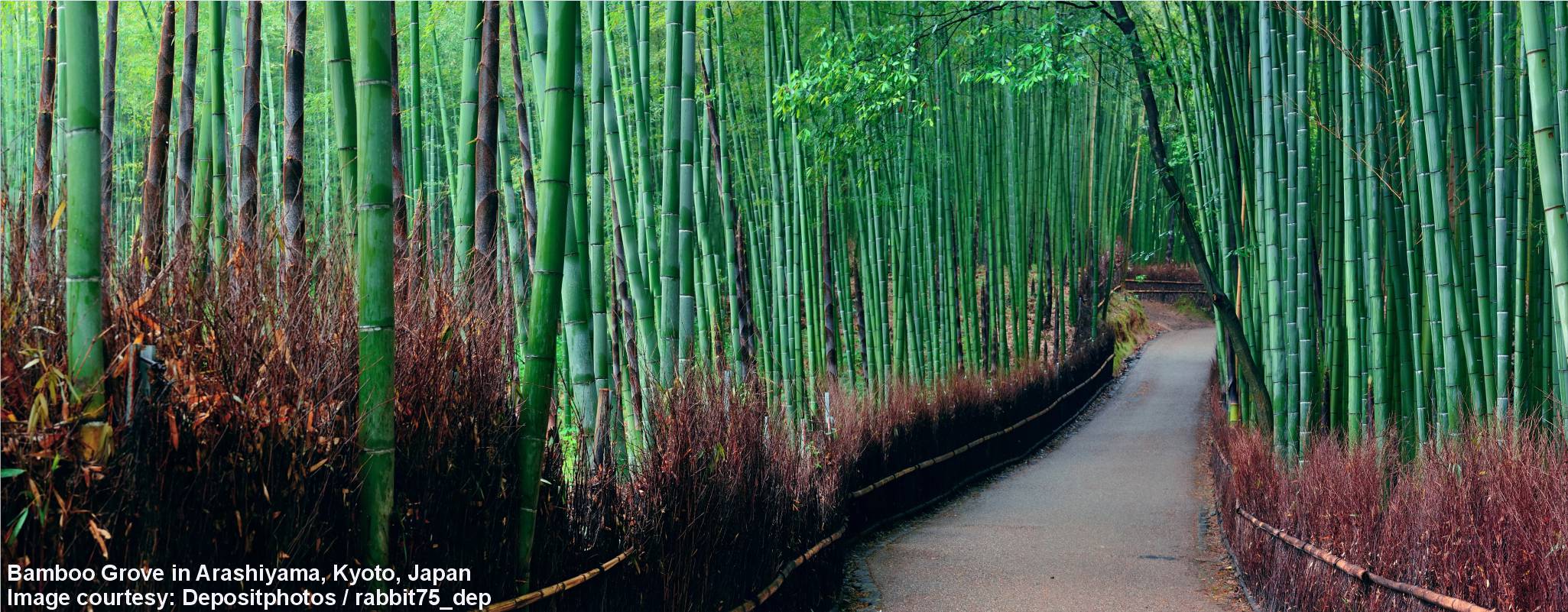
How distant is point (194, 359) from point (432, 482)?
54 cm

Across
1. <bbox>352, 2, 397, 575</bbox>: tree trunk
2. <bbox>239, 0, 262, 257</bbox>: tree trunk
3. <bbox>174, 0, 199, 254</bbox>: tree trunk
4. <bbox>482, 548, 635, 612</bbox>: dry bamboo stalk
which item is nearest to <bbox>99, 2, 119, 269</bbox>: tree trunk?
<bbox>174, 0, 199, 254</bbox>: tree trunk

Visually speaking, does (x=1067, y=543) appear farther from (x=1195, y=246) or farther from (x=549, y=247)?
(x=549, y=247)

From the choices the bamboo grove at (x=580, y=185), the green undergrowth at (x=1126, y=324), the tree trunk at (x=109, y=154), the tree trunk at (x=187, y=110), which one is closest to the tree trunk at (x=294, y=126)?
the bamboo grove at (x=580, y=185)

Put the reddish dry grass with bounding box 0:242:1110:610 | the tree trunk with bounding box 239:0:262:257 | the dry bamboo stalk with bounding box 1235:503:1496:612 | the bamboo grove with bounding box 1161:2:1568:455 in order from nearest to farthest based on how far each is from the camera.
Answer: the reddish dry grass with bounding box 0:242:1110:610
the tree trunk with bounding box 239:0:262:257
the dry bamboo stalk with bounding box 1235:503:1496:612
the bamboo grove with bounding box 1161:2:1568:455

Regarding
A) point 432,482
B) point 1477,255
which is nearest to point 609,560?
point 432,482

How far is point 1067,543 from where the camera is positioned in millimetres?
5273

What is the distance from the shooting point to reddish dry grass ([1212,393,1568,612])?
2443 millimetres

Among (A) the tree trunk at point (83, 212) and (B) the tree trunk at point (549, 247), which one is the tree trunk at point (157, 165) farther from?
(B) the tree trunk at point (549, 247)

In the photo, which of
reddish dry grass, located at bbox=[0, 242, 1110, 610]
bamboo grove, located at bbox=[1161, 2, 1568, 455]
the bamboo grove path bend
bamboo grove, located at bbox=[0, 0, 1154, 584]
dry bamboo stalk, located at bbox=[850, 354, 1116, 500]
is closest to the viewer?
reddish dry grass, located at bbox=[0, 242, 1110, 610]

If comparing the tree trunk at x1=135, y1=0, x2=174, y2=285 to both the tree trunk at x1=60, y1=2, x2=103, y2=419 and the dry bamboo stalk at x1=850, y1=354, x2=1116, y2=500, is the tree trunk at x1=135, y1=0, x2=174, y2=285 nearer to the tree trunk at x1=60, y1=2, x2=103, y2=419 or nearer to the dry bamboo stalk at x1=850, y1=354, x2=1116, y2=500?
the tree trunk at x1=60, y1=2, x2=103, y2=419

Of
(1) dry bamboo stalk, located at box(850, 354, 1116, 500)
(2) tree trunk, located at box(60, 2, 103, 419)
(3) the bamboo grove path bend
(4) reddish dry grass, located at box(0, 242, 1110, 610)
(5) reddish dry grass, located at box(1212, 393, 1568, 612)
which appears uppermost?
(2) tree trunk, located at box(60, 2, 103, 419)

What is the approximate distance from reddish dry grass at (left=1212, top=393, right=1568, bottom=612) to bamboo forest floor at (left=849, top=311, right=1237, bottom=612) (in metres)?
0.46

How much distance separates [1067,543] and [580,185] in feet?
10.9

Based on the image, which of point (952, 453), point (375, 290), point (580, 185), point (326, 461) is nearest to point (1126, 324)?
point (952, 453)
